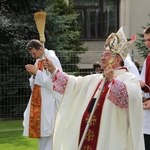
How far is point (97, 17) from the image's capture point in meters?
22.9

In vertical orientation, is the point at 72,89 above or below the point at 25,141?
above

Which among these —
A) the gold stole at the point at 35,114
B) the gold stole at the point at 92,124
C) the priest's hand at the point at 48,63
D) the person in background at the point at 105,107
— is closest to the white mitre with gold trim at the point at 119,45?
the person in background at the point at 105,107

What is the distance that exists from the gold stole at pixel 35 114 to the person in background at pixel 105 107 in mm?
2092

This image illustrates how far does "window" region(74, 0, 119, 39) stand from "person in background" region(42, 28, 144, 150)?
16.5m

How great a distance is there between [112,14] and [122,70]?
17.5m

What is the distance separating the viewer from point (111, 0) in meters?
22.9

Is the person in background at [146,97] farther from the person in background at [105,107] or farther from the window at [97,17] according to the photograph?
the window at [97,17]

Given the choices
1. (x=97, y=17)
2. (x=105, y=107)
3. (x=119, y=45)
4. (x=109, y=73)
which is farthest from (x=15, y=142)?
(x=97, y=17)

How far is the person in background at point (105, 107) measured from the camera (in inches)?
220

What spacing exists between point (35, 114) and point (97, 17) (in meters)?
14.9

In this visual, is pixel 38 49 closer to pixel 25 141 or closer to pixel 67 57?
pixel 25 141

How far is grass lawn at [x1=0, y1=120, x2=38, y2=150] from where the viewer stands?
10.4 m

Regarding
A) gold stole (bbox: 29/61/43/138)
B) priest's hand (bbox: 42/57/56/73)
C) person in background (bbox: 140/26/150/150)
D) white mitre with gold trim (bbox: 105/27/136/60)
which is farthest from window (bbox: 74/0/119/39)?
white mitre with gold trim (bbox: 105/27/136/60)

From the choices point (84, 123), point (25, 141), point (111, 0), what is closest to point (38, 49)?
point (84, 123)
